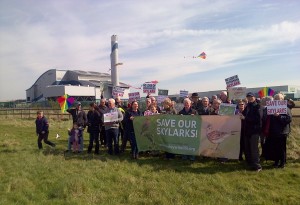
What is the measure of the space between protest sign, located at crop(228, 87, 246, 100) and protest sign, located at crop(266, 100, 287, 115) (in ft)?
18.3

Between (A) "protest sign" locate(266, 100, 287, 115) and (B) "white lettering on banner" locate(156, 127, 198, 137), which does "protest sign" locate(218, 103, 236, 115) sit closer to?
(B) "white lettering on banner" locate(156, 127, 198, 137)

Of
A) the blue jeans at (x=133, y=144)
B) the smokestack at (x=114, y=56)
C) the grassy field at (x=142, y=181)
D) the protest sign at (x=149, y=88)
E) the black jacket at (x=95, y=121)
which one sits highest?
the smokestack at (x=114, y=56)

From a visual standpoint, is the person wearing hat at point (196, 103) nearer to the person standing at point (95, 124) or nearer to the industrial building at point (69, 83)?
Answer: the person standing at point (95, 124)

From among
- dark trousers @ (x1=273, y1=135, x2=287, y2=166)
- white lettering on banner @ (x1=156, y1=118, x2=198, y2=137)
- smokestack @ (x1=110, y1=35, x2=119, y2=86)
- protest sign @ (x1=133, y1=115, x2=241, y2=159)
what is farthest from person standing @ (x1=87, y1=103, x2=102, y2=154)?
smokestack @ (x1=110, y1=35, x2=119, y2=86)

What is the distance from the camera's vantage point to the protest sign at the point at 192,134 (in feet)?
29.9

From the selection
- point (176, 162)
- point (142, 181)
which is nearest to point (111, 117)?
point (176, 162)

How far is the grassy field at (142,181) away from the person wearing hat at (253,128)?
0.33 meters

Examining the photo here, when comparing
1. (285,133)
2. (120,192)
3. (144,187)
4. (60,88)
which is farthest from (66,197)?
(60,88)

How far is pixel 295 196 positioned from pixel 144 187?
3036 mm

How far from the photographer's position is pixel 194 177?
7.77 m

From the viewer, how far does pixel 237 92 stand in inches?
554

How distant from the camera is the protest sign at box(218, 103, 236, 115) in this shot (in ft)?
30.2

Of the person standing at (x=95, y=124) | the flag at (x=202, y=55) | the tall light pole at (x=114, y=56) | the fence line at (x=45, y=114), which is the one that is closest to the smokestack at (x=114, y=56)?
the tall light pole at (x=114, y=56)

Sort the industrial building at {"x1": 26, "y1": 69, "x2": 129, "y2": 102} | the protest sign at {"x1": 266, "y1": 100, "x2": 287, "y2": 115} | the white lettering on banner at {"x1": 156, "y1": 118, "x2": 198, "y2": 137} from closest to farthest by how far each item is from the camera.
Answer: the protest sign at {"x1": 266, "y1": 100, "x2": 287, "y2": 115} < the white lettering on banner at {"x1": 156, "y1": 118, "x2": 198, "y2": 137} < the industrial building at {"x1": 26, "y1": 69, "x2": 129, "y2": 102}
